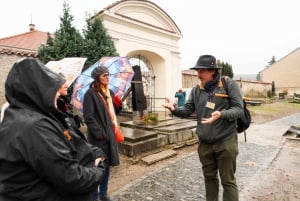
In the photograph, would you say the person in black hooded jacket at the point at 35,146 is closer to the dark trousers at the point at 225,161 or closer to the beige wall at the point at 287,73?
the dark trousers at the point at 225,161

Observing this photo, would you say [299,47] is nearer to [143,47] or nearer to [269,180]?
[143,47]

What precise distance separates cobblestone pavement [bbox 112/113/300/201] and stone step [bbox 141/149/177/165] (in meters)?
0.37

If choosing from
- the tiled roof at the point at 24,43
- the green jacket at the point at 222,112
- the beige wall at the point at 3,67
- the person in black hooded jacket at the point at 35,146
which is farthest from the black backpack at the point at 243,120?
the beige wall at the point at 3,67

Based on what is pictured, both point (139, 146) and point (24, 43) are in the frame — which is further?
point (24, 43)

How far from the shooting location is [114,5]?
34.9 feet

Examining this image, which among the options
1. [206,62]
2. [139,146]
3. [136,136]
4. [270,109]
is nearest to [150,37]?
[136,136]

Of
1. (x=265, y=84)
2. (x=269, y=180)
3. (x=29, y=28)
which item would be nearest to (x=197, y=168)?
(x=269, y=180)

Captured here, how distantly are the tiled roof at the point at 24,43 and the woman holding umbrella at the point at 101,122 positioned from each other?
18.8 feet

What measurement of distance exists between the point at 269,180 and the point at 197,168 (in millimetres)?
1382

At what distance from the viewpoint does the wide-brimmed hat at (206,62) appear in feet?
9.71

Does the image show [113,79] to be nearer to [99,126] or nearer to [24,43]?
[99,126]

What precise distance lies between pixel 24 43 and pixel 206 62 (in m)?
11.9

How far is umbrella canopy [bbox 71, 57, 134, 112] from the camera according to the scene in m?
4.73

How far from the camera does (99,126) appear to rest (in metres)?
3.37
